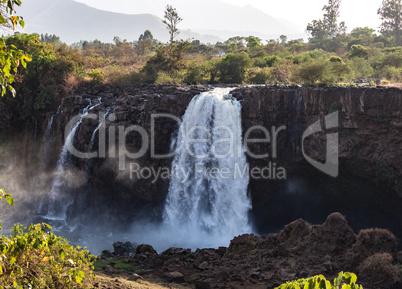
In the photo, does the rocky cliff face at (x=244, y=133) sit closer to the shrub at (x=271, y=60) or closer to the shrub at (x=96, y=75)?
the shrub at (x=96, y=75)

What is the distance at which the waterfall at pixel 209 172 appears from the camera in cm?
1736

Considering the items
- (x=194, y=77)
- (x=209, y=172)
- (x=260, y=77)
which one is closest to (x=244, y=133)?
(x=209, y=172)

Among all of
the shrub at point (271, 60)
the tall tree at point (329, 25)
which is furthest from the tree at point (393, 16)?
the shrub at point (271, 60)

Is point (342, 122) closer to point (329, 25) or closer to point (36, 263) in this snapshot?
point (36, 263)

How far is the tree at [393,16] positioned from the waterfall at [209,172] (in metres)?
41.4

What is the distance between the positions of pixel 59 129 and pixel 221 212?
9.82 meters

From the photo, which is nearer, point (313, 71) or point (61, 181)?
point (61, 181)

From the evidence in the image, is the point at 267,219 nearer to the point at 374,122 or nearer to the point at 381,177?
the point at 381,177

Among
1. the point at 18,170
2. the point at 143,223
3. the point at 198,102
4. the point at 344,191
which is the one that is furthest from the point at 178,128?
the point at 18,170

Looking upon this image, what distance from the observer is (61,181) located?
795 inches

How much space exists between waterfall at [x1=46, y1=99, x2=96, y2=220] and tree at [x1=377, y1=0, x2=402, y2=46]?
4489cm

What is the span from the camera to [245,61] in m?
26.6

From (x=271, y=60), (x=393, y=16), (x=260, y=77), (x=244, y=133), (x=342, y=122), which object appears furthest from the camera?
(x=393, y=16)

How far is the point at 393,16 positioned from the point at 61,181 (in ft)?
162
